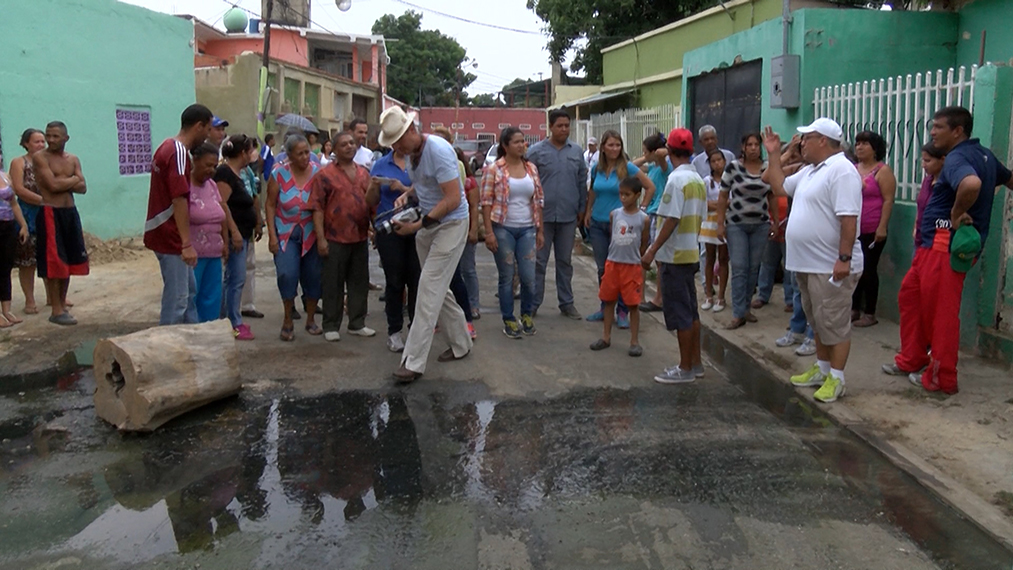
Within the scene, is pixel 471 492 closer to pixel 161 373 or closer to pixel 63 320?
pixel 161 373

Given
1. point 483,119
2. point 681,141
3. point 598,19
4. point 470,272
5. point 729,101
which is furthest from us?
point 483,119

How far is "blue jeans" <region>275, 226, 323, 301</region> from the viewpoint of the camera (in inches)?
289

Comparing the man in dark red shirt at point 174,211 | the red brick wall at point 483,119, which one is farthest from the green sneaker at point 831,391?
the red brick wall at point 483,119

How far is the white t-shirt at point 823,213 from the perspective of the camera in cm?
550

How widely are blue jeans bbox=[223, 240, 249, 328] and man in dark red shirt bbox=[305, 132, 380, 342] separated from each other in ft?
2.37

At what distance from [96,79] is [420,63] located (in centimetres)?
4855

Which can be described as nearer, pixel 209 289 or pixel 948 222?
pixel 948 222

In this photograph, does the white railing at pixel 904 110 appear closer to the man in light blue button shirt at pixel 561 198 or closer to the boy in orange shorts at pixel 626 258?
the boy in orange shorts at pixel 626 258

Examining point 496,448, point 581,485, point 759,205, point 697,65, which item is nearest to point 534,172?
point 759,205

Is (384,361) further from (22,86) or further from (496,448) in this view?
(22,86)

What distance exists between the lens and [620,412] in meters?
5.55

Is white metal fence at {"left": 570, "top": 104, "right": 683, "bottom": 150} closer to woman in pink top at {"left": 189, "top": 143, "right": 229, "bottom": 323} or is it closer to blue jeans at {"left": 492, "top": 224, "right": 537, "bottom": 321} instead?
blue jeans at {"left": 492, "top": 224, "right": 537, "bottom": 321}

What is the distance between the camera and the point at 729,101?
12.7m

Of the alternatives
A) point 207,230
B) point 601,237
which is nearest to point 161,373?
point 207,230
